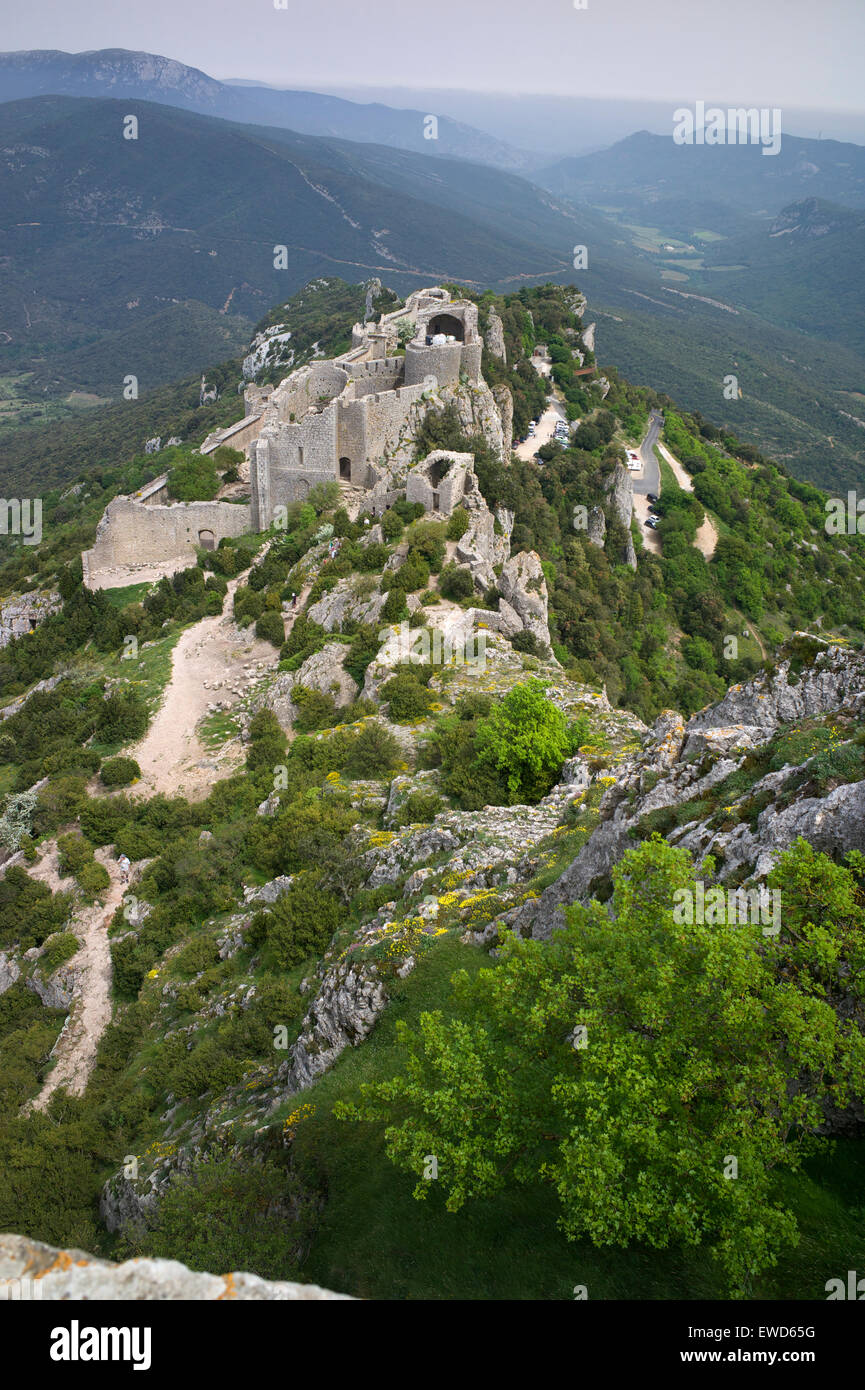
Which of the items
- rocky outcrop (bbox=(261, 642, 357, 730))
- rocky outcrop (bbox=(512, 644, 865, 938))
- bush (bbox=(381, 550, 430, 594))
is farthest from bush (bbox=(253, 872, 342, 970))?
bush (bbox=(381, 550, 430, 594))

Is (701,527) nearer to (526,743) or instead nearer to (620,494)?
(620,494)

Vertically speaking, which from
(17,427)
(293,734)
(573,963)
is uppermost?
(17,427)

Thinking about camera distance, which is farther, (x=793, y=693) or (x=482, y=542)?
(x=482, y=542)

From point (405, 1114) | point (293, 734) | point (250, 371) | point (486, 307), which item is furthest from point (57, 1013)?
point (250, 371)

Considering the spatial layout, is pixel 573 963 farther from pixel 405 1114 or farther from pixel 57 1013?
pixel 57 1013

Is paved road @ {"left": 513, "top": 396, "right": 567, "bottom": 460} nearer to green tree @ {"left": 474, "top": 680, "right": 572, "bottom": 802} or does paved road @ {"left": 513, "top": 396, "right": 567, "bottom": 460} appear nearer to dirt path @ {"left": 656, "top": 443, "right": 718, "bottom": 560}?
dirt path @ {"left": 656, "top": 443, "right": 718, "bottom": 560}

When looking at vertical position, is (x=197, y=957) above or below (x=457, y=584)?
below

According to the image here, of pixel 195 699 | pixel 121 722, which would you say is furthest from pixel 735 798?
pixel 195 699

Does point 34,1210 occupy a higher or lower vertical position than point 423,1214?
lower
